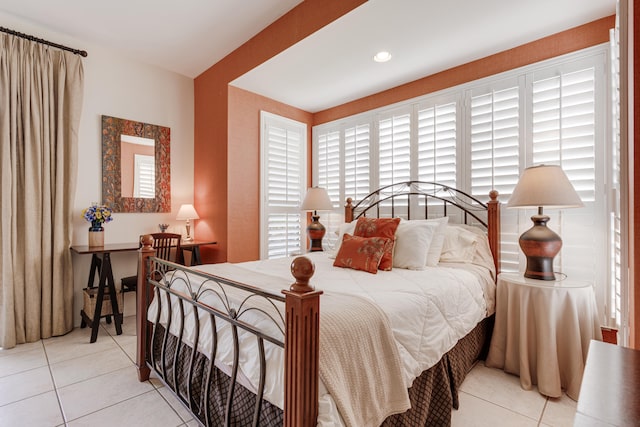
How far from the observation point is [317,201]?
11.8 feet

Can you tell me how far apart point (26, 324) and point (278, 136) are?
3.12m

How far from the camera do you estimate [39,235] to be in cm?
283

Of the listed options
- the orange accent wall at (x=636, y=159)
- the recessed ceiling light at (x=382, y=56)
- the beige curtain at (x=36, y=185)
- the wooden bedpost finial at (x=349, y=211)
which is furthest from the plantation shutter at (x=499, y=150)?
the beige curtain at (x=36, y=185)

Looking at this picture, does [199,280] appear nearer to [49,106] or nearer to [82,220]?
[82,220]

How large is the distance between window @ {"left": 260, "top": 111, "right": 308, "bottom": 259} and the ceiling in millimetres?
594

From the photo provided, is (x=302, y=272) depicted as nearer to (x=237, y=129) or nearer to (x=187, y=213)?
(x=237, y=129)

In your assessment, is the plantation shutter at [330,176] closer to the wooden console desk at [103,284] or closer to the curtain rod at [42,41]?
the wooden console desk at [103,284]

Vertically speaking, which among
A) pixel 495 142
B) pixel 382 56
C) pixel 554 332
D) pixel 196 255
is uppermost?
pixel 382 56

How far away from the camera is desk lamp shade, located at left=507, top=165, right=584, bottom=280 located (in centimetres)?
205

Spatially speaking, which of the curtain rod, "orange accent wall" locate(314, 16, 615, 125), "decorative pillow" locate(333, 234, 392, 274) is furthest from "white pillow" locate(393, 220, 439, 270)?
the curtain rod

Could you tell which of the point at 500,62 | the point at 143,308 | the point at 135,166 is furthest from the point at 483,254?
the point at 135,166

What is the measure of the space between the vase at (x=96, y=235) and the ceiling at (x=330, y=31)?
6.28 feet

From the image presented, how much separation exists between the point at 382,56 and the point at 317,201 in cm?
161

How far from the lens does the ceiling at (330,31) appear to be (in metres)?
2.27
